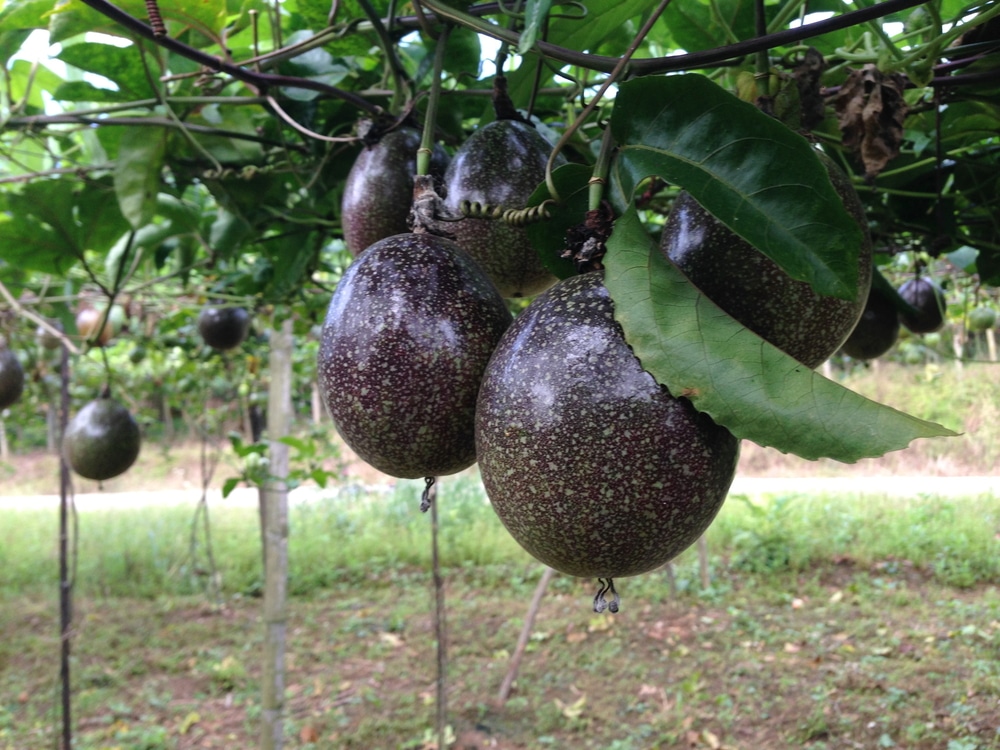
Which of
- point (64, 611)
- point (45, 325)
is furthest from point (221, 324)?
point (64, 611)

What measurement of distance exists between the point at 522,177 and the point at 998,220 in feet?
3.85

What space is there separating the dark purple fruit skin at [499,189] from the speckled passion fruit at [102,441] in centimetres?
198

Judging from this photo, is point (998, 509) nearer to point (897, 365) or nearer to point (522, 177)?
point (897, 365)

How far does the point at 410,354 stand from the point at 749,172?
361 mm

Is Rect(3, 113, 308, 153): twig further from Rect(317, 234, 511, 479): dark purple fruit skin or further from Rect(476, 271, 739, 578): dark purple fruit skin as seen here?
Rect(476, 271, 739, 578): dark purple fruit skin

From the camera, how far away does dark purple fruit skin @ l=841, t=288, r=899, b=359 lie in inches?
64.8

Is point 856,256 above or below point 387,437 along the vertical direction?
above

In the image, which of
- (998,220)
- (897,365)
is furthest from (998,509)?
(998,220)

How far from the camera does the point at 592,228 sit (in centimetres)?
73

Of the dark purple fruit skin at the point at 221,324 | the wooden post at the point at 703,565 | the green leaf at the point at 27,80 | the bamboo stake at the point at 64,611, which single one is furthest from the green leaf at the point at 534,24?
the wooden post at the point at 703,565

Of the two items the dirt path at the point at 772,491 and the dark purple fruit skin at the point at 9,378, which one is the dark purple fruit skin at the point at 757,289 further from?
the dirt path at the point at 772,491

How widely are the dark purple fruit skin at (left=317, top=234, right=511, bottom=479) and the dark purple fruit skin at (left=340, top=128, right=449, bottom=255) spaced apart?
282mm

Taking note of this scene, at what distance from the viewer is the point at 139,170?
5.13ft

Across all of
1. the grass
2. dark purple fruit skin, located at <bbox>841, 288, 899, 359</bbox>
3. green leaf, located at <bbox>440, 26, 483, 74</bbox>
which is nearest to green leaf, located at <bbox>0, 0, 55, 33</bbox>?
green leaf, located at <bbox>440, 26, 483, 74</bbox>
